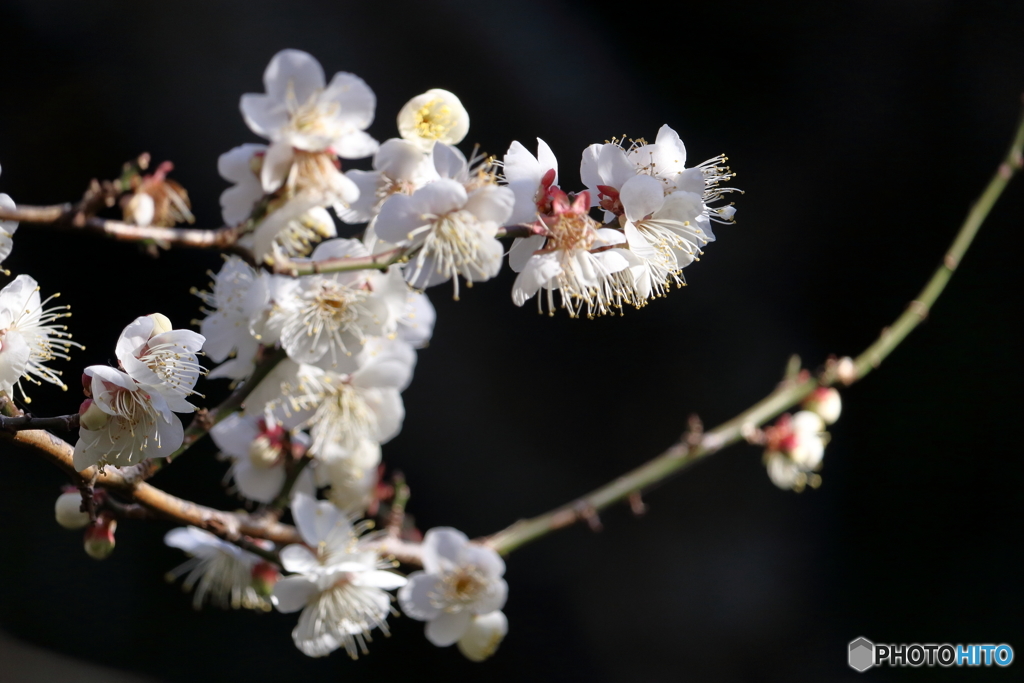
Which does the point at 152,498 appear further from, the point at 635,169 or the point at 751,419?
the point at 751,419

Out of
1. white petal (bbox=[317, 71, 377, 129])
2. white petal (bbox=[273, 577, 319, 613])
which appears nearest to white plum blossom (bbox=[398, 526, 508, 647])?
white petal (bbox=[273, 577, 319, 613])

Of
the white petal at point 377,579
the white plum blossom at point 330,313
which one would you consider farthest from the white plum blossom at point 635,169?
the white petal at point 377,579

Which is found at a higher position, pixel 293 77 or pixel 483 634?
pixel 293 77

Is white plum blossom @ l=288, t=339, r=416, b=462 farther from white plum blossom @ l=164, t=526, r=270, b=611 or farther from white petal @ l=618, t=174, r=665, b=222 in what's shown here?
white petal @ l=618, t=174, r=665, b=222

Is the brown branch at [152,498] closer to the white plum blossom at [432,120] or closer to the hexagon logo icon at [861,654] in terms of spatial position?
the white plum blossom at [432,120]

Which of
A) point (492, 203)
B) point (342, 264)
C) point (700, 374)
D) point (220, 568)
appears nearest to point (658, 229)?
point (492, 203)
